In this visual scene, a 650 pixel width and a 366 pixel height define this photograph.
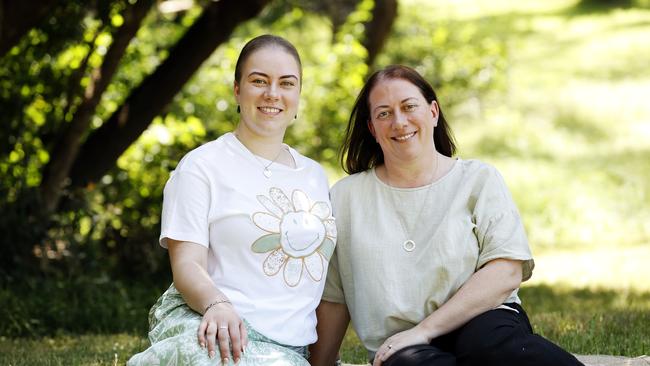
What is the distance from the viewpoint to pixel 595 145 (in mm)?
14641

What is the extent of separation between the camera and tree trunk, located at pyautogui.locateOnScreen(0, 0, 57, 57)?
5648mm

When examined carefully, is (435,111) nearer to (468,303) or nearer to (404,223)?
(404,223)

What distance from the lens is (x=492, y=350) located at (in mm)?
2982

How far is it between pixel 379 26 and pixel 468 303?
7.64m

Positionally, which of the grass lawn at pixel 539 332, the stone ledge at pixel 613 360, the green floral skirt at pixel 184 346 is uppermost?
the green floral skirt at pixel 184 346

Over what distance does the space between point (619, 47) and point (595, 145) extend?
19.2 feet

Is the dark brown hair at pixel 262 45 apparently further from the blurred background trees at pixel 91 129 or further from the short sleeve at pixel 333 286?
the blurred background trees at pixel 91 129

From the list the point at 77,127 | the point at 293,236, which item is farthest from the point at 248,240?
the point at 77,127

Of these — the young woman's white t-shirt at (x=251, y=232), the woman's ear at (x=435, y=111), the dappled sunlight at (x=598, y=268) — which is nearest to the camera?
the young woman's white t-shirt at (x=251, y=232)

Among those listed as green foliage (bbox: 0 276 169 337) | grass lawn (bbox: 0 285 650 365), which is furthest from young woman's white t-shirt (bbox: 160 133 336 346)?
green foliage (bbox: 0 276 169 337)

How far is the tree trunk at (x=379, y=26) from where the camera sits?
10.1 m

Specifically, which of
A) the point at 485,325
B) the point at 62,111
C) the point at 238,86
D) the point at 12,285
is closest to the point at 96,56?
the point at 62,111

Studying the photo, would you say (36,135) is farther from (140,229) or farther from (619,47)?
(619,47)

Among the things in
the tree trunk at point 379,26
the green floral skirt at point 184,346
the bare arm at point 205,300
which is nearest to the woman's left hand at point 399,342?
the green floral skirt at point 184,346
